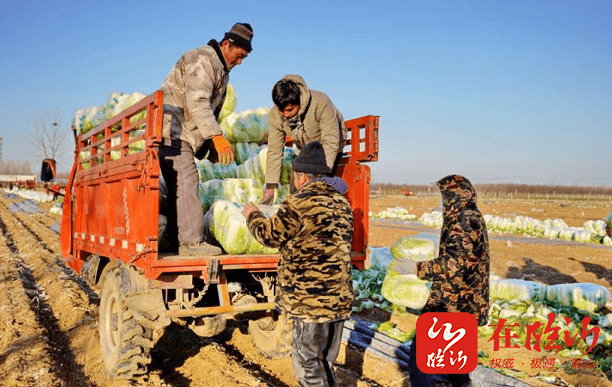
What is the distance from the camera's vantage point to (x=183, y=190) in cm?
459

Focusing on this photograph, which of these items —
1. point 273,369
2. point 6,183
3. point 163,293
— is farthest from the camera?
point 6,183

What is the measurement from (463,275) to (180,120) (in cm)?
276

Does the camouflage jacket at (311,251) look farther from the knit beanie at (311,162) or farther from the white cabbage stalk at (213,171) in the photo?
the white cabbage stalk at (213,171)

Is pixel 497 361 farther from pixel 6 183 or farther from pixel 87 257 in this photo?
pixel 6 183

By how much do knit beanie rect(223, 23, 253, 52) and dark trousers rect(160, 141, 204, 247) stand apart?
1.04 m

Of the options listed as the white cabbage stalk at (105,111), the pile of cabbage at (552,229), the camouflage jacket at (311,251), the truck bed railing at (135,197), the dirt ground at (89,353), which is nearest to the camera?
the camouflage jacket at (311,251)

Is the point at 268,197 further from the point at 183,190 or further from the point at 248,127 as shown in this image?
the point at 248,127

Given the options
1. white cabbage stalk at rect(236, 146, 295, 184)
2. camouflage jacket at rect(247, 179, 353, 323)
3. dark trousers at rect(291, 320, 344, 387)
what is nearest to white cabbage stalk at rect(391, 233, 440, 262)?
white cabbage stalk at rect(236, 146, 295, 184)

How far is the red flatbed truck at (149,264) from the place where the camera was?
163 inches

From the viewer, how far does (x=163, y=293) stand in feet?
14.6

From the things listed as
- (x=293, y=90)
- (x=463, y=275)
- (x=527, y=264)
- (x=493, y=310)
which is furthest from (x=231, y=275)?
(x=527, y=264)

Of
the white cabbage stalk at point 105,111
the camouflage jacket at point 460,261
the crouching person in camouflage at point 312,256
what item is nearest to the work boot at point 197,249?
the crouching person in camouflage at point 312,256

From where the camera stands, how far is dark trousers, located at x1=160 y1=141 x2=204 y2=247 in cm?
452

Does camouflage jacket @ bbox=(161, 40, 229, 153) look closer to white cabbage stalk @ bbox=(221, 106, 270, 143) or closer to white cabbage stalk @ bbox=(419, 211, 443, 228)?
white cabbage stalk @ bbox=(221, 106, 270, 143)
